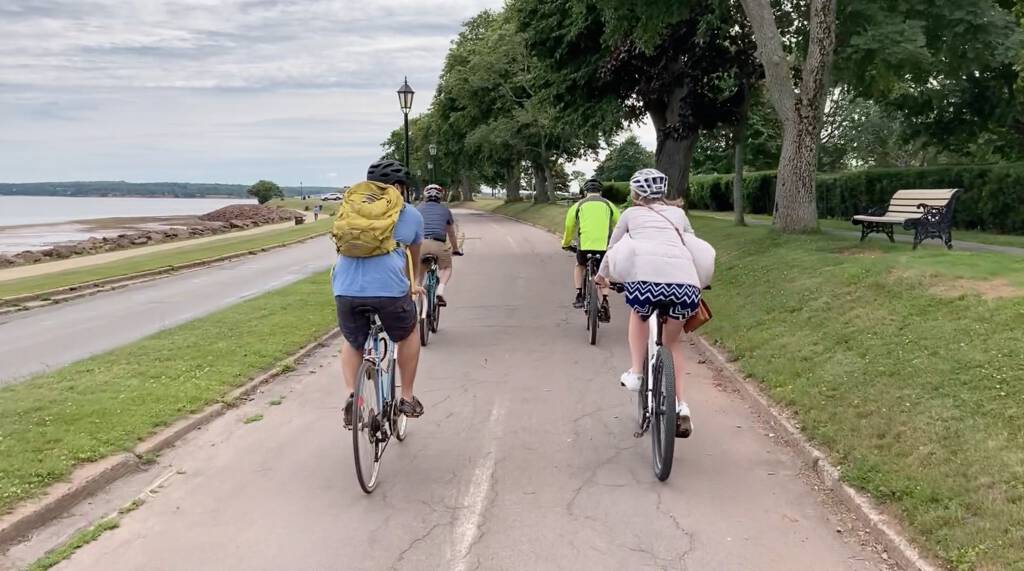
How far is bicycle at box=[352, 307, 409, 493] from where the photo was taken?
4.60 m

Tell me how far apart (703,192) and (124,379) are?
34821mm

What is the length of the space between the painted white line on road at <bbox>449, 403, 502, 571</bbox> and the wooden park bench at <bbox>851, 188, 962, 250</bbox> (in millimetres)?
8572

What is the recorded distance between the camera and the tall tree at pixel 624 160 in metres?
73.1

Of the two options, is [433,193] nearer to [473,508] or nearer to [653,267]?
[653,267]

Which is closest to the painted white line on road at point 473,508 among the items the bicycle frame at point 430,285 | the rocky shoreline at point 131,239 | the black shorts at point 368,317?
the black shorts at point 368,317

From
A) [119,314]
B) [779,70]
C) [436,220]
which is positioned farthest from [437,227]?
[779,70]

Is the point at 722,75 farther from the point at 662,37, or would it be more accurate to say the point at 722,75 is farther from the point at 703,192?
the point at 703,192

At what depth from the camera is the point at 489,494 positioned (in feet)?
15.5

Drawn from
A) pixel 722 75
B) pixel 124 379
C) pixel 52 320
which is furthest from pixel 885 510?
pixel 722 75

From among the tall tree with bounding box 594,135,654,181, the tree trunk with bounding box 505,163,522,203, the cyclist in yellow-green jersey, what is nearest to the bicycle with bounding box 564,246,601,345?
the cyclist in yellow-green jersey

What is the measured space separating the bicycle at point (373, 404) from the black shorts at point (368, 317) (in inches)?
1.6

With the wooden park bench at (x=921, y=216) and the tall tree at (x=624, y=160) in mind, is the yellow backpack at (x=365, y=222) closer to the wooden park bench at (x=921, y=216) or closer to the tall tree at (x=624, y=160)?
the wooden park bench at (x=921, y=216)

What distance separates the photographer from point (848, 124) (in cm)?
5072

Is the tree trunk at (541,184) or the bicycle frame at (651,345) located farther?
the tree trunk at (541,184)
